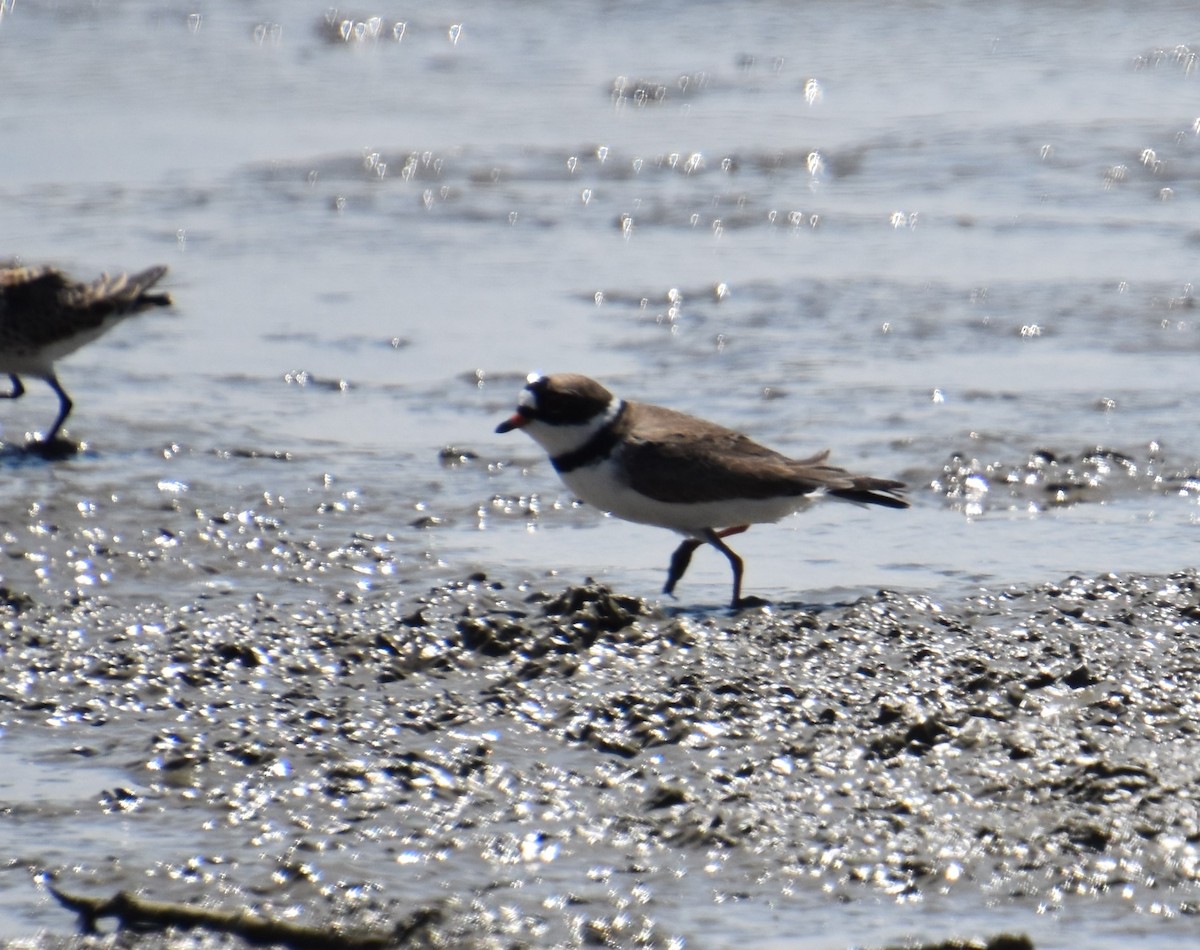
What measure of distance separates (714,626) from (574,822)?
1.66 meters

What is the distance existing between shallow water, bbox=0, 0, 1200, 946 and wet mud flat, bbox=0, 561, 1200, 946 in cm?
25

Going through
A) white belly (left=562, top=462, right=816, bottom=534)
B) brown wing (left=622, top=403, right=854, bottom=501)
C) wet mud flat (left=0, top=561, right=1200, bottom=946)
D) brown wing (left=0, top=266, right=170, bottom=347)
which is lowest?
wet mud flat (left=0, top=561, right=1200, bottom=946)

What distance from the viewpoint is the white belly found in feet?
21.9

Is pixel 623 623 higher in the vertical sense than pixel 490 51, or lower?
lower

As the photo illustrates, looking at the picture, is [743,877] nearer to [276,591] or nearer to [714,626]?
[714,626]

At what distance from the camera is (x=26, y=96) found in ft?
57.8

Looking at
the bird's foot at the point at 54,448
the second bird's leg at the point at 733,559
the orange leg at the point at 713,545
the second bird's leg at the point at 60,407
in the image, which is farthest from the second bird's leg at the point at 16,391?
the second bird's leg at the point at 733,559

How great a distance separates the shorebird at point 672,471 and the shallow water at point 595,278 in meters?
0.26

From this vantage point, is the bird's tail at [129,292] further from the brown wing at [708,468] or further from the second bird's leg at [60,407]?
the brown wing at [708,468]

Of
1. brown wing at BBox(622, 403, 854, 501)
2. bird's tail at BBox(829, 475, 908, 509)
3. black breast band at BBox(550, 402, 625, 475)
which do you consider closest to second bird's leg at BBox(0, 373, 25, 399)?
black breast band at BBox(550, 402, 625, 475)

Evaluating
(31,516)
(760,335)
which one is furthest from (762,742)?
(760,335)

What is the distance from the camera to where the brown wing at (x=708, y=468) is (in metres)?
6.65

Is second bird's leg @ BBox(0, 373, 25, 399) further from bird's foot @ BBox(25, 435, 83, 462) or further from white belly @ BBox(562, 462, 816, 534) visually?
white belly @ BBox(562, 462, 816, 534)

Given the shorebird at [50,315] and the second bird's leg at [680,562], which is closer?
the second bird's leg at [680,562]
